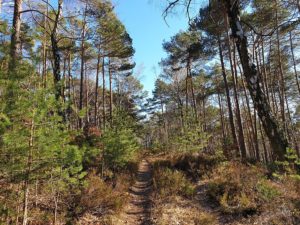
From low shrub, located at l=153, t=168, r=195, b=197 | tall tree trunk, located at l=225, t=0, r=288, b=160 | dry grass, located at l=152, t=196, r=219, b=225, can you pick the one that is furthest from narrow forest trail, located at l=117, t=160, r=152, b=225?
tall tree trunk, located at l=225, t=0, r=288, b=160

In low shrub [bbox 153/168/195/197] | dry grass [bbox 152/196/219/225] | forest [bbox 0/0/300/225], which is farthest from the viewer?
low shrub [bbox 153/168/195/197]

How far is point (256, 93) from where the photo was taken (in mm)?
5340

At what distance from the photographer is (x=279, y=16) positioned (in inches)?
568

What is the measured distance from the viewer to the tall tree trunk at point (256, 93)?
5141 millimetres

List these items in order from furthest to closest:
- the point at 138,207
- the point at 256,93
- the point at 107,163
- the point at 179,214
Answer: the point at 107,163, the point at 138,207, the point at 179,214, the point at 256,93

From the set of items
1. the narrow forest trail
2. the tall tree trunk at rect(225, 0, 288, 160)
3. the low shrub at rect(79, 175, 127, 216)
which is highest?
the tall tree trunk at rect(225, 0, 288, 160)

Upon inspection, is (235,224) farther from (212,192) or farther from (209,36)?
(209,36)

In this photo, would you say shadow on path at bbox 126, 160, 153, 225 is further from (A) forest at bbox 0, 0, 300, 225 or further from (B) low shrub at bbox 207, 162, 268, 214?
(B) low shrub at bbox 207, 162, 268, 214

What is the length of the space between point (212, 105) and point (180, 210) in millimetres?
29476

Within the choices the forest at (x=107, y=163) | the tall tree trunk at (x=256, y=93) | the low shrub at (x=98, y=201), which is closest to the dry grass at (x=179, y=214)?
the forest at (x=107, y=163)

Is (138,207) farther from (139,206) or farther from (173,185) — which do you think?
(173,185)

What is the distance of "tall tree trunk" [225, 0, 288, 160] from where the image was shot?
5.14m

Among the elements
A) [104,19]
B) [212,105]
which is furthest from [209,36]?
[212,105]

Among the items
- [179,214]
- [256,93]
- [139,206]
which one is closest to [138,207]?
[139,206]
